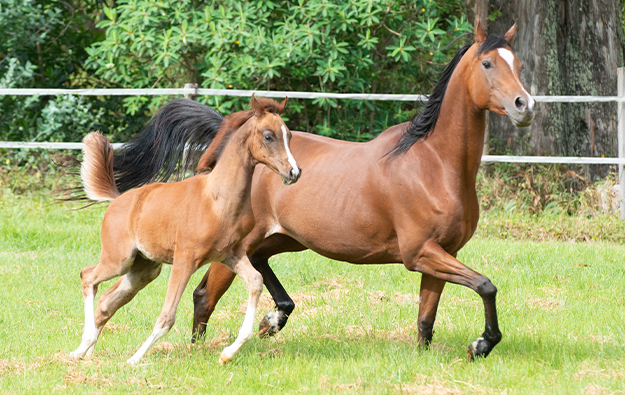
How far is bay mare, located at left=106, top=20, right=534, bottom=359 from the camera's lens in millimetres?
4488

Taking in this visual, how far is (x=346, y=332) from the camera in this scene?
17.5ft

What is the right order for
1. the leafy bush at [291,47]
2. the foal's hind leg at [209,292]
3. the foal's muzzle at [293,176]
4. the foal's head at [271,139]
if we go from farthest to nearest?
the leafy bush at [291,47] → the foal's hind leg at [209,292] → the foal's head at [271,139] → the foal's muzzle at [293,176]

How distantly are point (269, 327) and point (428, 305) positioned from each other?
1.24 m

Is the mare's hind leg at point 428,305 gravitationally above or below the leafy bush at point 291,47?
below

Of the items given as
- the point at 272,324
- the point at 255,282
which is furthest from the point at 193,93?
the point at 255,282

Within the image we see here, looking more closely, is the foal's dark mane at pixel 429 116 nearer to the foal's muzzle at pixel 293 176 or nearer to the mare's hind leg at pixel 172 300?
the foal's muzzle at pixel 293 176

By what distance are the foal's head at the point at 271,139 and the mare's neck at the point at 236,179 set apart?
9 cm

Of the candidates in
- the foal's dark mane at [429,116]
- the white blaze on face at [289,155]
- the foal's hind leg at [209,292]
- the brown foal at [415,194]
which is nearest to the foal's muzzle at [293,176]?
the white blaze on face at [289,155]

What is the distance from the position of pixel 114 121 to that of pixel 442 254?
9463 millimetres

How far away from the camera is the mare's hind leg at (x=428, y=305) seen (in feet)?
16.1

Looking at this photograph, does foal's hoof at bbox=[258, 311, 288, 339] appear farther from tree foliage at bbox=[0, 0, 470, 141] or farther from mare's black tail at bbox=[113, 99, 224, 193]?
tree foliage at bbox=[0, 0, 470, 141]

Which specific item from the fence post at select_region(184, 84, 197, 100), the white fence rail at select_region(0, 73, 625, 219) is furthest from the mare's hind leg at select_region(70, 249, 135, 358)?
the fence post at select_region(184, 84, 197, 100)

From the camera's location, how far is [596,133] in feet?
38.0

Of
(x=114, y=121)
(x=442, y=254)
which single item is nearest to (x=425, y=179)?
(x=442, y=254)
